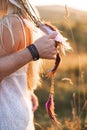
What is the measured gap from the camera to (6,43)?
2877 mm

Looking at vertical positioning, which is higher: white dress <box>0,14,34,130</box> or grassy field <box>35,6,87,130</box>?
white dress <box>0,14,34,130</box>

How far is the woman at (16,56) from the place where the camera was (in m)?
2.85

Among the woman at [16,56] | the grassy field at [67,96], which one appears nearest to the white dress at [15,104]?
the woman at [16,56]

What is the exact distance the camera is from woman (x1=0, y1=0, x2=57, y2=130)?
9.36 feet

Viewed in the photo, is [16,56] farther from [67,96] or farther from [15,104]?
[67,96]

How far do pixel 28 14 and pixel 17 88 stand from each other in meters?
0.33

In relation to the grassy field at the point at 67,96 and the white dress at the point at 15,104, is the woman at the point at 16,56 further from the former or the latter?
the grassy field at the point at 67,96

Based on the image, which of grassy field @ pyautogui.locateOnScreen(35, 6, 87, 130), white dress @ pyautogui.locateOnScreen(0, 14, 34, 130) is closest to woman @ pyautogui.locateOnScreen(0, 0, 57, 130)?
white dress @ pyautogui.locateOnScreen(0, 14, 34, 130)

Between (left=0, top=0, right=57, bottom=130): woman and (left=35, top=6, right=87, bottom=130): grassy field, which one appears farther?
(left=35, top=6, right=87, bottom=130): grassy field

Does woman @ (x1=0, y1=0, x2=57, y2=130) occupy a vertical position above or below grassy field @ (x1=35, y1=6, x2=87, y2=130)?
above

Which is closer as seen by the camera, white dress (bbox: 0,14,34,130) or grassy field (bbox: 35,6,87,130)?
white dress (bbox: 0,14,34,130)

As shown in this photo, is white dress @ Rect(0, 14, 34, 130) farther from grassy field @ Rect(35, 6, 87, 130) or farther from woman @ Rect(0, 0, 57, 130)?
grassy field @ Rect(35, 6, 87, 130)

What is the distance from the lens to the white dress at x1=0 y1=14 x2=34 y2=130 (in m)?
2.90

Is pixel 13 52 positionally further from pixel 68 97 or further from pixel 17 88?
pixel 68 97
